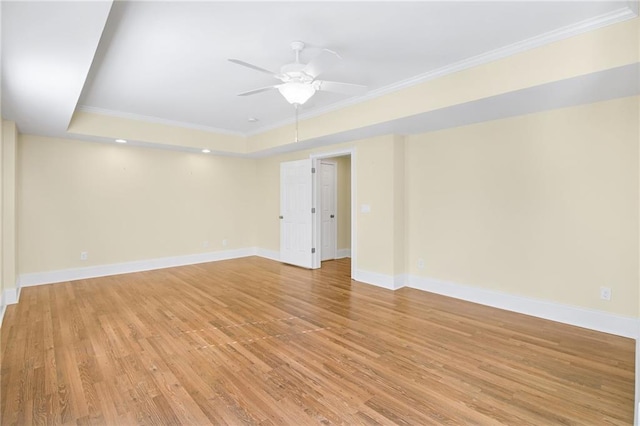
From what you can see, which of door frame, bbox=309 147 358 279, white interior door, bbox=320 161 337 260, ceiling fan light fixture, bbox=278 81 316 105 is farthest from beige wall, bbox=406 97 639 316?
white interior door, bbox=320 161 337 260

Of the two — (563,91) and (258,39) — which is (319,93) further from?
(563,91)

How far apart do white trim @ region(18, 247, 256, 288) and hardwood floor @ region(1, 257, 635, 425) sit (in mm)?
762

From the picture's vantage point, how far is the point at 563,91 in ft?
9.50

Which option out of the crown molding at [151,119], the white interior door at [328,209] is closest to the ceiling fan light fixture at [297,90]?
the crown molding at [151,119]

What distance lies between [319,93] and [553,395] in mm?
3734

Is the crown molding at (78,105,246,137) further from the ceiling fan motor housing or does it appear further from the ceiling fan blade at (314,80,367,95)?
the ceiling fan blade at (314,80,367,95)

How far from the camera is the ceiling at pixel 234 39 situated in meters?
2.17

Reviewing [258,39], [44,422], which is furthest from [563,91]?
[44,422]

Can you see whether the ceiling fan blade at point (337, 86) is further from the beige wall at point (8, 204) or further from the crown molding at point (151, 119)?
the beige wall at point (8, 204)

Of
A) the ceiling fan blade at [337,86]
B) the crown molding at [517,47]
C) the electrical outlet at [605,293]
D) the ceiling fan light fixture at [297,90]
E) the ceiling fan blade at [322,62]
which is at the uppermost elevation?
the crown molding at [517,47]

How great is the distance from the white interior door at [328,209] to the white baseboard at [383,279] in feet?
6.44

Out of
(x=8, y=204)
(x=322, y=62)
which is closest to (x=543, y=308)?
(x=322, y=62)

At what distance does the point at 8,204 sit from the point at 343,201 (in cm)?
564

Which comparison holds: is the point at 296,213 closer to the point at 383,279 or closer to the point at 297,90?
the point at 383,279
